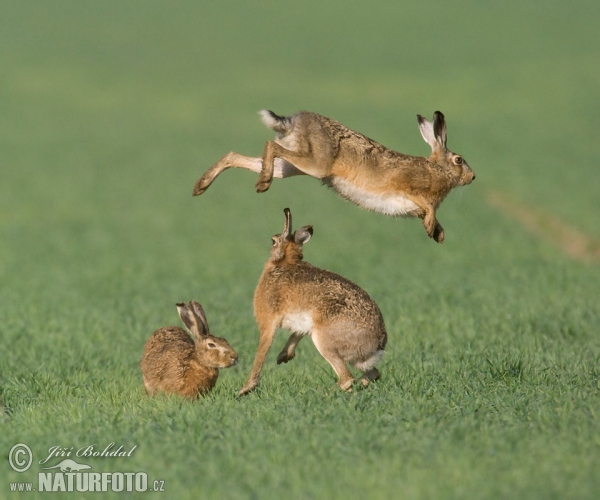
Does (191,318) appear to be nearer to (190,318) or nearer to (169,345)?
(190,318)

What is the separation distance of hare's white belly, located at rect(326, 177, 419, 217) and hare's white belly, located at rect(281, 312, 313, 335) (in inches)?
39.6

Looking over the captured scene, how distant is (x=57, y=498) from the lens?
7023mm

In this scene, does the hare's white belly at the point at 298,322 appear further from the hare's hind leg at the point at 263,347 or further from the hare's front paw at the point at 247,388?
the hare's front paw at the point at 247,388

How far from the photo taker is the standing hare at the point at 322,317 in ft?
29.3

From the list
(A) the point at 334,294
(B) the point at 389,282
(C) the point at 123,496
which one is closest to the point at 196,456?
(C) the point at 123,496

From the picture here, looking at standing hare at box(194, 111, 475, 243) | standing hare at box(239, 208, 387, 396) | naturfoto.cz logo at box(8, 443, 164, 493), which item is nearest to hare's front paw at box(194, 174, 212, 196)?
standing hare at box(194, 111, 475, 243)

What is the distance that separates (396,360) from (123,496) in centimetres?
438

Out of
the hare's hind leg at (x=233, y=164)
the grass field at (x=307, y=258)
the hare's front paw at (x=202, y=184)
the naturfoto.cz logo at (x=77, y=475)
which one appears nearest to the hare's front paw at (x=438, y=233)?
the grass field at (x=307, y=258)

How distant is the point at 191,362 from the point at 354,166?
7.45 feet

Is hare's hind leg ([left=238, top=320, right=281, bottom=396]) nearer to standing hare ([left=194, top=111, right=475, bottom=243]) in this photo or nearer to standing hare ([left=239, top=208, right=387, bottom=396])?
standing hare ([left=239, top=208, right=387, bottom=396])

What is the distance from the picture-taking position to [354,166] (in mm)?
8906

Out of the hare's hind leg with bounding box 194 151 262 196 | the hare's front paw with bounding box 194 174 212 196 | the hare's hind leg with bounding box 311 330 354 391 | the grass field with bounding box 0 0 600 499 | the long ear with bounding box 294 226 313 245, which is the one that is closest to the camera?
the grass field with bounding box 0 0 600 499

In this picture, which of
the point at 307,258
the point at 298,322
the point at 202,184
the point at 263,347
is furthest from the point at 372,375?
the point at 307,258

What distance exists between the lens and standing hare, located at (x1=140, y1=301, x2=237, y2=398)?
9547mm
